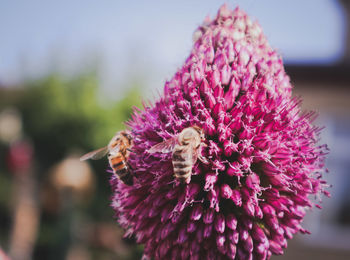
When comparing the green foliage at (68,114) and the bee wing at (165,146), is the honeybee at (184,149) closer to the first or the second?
the bee wing at (165,146)

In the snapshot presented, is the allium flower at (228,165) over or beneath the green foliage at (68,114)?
over

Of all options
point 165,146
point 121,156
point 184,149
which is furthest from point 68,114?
point 184,149

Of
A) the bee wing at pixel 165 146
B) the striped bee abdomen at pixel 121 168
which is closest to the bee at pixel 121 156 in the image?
the striped bee abdomen at pixel 121 168

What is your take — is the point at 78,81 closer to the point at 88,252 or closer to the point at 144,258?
the point at 88,252

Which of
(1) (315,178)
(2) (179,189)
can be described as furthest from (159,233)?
(1) (315,178)

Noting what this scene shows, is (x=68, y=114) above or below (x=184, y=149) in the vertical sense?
below

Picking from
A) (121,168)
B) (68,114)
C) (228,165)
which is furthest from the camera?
(68,114)

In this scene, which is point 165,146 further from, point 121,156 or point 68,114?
point 68,114
